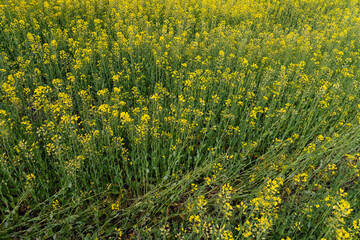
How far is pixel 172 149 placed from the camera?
3.16 metres

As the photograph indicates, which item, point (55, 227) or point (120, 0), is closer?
point (55, 227)

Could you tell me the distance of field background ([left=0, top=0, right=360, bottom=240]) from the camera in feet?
8.12

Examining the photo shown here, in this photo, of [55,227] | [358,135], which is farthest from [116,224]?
[358,135]

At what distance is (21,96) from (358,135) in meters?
4.68

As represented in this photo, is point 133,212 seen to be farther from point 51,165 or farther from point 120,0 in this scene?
point 120,0

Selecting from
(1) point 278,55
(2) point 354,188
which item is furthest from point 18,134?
(1) point 278,55

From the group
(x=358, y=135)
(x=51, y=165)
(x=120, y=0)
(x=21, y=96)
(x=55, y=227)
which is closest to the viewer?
(x=55, y=227)

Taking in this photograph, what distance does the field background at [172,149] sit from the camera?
247 centimetres

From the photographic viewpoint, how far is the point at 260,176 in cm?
306

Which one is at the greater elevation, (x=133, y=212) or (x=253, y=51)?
(x=253, y=51)

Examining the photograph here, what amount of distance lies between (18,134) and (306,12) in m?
10.1

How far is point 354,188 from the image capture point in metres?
3.13

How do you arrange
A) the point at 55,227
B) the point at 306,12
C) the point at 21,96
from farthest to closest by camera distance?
the point at 306,12 < the point at 21,96 < the point at 55,227

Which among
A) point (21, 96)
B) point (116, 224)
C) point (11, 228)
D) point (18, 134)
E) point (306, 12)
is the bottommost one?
point (116, 224)
